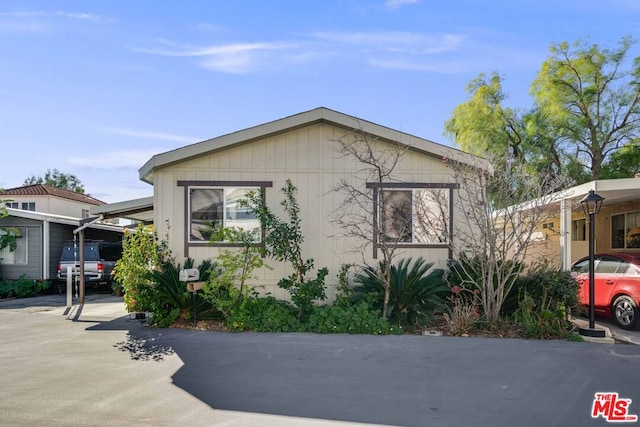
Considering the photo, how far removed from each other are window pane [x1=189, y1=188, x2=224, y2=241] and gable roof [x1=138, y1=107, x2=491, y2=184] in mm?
834

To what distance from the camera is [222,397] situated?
5.59 meters

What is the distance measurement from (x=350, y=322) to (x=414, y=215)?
112 inches

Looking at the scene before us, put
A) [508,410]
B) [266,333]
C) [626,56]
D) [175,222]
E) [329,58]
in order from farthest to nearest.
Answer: [626,56], [329,58], [175,222], [266,333], [508,410]

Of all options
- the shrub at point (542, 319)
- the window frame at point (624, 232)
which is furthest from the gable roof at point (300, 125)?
the window frame at point (624, 232)

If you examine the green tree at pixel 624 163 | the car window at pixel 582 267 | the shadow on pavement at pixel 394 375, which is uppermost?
the green tree at pixel 624 163

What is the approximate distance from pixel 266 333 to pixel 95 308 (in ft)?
19.7

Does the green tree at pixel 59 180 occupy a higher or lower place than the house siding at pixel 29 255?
higher

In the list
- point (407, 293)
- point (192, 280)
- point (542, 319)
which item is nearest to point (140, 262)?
point (192, 280)

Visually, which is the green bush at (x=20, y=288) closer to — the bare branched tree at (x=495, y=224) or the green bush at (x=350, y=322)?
the green bush at (x=350, y=322)

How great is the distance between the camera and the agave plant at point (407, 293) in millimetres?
9742

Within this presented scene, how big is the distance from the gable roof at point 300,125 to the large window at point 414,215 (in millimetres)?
912

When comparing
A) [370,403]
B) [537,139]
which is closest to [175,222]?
[370,403]

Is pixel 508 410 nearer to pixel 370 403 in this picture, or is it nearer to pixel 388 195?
pixel 370 403

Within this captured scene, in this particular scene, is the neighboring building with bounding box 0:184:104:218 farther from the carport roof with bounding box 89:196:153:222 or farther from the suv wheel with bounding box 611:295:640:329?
the suv wheel with bounding box 611:295:640:329
